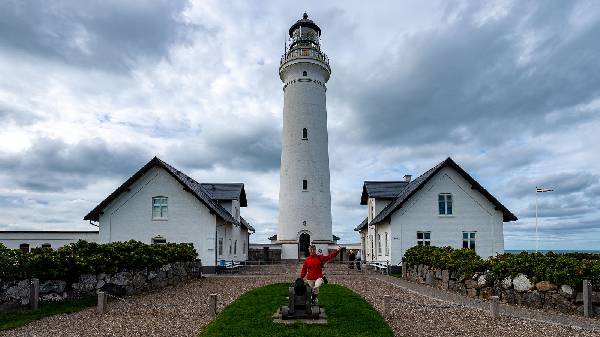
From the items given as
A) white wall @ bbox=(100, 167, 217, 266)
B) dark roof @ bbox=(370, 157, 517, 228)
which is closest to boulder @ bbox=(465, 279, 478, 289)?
dark roof @ bbox=(370, 157, 517, 228)

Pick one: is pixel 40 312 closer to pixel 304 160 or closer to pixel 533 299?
pixel 533 299

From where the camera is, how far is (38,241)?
33.6 metres

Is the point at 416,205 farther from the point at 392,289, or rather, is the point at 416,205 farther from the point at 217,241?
the point at 217,241

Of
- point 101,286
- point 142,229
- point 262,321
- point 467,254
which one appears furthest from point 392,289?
point 142,229

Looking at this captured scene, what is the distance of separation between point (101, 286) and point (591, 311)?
13.7m

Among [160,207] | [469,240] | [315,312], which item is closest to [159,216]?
[160,207]

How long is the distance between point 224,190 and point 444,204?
14.5 m

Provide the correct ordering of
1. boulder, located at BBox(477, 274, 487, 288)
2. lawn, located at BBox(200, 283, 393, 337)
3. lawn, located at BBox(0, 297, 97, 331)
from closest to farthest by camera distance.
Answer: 1. lawn, located at BBox(200, 283, 393, 337)
2. lawn, located at BBox(0, 297, 97, 331)
3. boulder, located at BBox(477, 274, 487, 288)

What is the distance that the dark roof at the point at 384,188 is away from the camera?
1172 inches

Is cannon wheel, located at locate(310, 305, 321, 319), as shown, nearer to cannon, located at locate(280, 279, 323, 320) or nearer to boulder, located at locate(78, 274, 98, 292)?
cannon, located at locate(280, 279, 323, 320)

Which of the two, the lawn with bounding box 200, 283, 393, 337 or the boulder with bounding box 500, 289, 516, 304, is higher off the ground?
the lawn with bounding box 200, 283, 393, 337

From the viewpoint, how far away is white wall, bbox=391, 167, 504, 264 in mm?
25719

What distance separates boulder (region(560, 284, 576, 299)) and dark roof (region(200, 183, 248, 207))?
70.3 ft

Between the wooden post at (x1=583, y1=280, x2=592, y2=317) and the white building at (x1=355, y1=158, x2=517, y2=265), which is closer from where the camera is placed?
the wooden post at (x1=583, y1=280, x2=592, y2=317)
